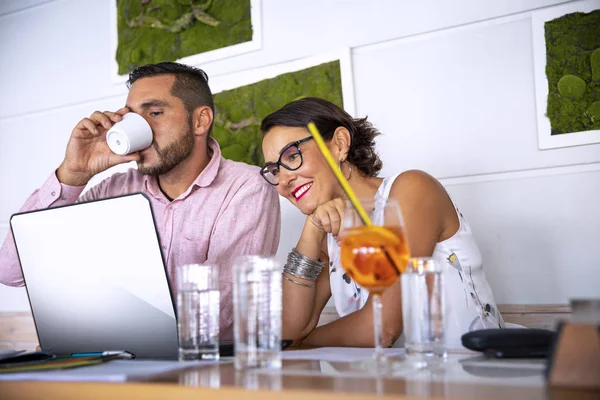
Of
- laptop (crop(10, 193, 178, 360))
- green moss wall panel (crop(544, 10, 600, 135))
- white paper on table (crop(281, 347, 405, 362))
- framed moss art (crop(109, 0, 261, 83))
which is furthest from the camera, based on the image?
framed moss art (crop(109, 0, 261, 83))

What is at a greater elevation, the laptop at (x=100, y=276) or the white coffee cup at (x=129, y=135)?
the white coffee cup at (x=129, y=135)

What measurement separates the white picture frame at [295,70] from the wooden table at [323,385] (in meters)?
1.53

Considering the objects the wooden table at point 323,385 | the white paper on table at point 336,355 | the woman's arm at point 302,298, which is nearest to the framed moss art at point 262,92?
the woman's arm at point 302,298

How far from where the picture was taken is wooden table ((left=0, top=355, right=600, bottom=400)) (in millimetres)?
629

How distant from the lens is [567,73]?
191cm

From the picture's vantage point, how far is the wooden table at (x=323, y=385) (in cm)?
63

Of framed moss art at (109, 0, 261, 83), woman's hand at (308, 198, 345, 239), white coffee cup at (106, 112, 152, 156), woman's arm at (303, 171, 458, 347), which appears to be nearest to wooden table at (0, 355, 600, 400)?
woman's arm at (303, 171, 458, 347)

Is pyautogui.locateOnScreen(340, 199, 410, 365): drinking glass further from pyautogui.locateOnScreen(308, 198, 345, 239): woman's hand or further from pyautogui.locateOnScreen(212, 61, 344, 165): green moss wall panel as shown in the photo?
pyautogui.locateOnScreen(212, 61, 344, 165): green moss wall panel

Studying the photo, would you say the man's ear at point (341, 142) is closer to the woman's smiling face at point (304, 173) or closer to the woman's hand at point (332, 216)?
the woman's smiling face at point (304, 173)

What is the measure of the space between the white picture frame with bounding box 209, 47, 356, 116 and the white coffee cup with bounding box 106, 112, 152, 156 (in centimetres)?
69

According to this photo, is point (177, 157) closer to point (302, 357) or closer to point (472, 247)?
point (472, 247)

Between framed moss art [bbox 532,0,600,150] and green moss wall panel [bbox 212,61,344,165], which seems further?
green moss wall panel [bbox 212,61,344,165]

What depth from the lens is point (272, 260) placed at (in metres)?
0.93

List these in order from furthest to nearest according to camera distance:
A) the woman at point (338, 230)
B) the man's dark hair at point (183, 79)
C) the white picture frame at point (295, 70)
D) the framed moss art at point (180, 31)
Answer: the framed moss art at point (180, 31) → the white picture frame at point (295, 70) → the man's dark hair at point (183, 79) → the woman at point (338, 230)
